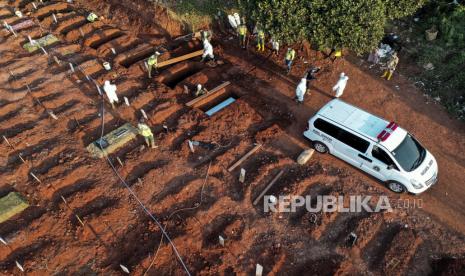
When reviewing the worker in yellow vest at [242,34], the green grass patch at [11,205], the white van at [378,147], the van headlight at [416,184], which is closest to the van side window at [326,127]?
the white van at [378,147]

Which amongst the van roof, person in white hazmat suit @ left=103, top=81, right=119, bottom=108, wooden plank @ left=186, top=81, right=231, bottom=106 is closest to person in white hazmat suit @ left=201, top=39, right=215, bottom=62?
wooden plank @ left=186, top=81, right=231, bottom=106

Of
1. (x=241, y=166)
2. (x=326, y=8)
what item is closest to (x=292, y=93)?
(x=326, y=8)

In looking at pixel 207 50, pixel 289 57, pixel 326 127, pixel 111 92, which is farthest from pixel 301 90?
pixel 111 92

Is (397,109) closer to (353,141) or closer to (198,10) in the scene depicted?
(353,141)

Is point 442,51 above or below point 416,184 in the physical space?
above

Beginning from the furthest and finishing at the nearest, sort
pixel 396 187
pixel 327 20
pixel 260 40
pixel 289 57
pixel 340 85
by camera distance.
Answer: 1. pixel 260 40
2. pixel 289 57
3. pixel 340 85
4. pixel 327 20
5. pixel 396 187

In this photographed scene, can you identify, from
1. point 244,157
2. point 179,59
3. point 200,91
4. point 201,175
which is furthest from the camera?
point 179,59
